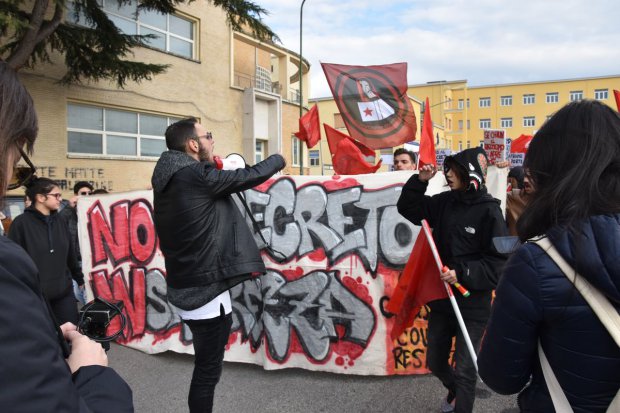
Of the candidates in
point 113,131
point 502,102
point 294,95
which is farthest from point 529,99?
point 113,131

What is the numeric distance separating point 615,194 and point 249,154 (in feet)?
64.0

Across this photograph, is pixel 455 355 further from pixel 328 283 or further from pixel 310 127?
pixel 310 127

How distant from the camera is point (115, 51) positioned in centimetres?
1232

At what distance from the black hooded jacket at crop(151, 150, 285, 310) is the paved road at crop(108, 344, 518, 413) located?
1420mm

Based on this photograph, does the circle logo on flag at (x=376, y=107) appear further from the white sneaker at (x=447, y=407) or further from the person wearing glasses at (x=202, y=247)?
the white sneaker at (x=447, y=407)

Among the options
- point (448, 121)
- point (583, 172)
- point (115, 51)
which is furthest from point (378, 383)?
point (448, 121)

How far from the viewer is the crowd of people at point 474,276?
0.90 metres

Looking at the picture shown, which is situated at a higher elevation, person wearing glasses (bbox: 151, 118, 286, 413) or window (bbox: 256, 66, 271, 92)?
window (bbox: 256, 66, 271, 92)

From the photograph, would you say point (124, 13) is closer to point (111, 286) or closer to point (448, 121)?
point (111, 286)

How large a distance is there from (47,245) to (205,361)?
2.44 m

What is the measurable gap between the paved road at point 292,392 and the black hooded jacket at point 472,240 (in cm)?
95

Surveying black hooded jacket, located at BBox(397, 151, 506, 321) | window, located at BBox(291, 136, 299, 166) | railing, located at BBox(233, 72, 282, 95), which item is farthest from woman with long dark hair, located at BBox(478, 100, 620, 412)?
window, located at BBox(291, 136, 299, 166)

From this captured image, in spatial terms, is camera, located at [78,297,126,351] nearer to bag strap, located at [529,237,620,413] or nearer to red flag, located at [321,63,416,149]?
bag strap, located at [529,237,620,413]

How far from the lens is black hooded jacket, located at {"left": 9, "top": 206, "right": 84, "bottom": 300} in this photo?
4.07 m
